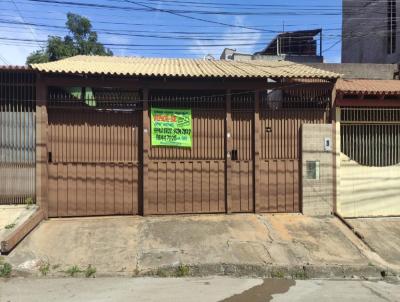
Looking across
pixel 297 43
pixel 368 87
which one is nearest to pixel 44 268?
pixel 368 87

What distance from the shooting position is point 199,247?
29.0 ft

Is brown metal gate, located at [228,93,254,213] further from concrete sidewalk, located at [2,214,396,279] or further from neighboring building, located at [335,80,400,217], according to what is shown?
neighboring building, located at [335,80,400,217]

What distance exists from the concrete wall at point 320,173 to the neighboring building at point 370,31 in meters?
13.4

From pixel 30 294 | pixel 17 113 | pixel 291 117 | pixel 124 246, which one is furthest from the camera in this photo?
pixel 291 117

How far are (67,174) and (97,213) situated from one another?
44.3 inches

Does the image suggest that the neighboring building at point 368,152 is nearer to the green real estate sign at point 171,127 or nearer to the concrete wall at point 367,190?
the concrete wall at point 367,190

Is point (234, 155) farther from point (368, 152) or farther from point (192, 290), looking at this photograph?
point (192, 290)

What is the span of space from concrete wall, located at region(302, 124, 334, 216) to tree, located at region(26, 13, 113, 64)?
24.0m

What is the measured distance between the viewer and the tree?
30.9 metres

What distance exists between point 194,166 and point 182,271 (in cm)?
323

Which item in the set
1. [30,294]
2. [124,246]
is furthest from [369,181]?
[30,294]

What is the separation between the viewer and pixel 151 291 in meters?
6.93

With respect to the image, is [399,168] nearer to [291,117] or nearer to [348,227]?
[348,227]

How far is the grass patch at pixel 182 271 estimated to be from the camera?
26.0ft
